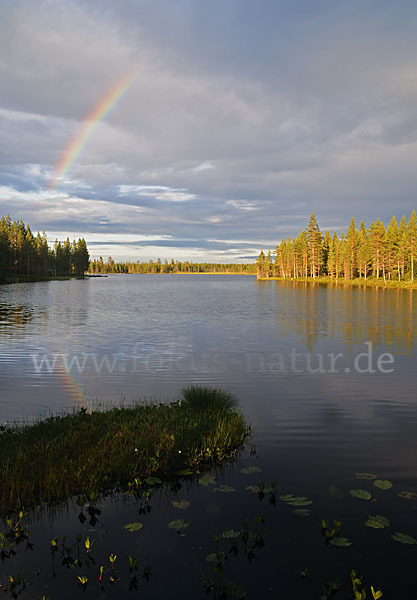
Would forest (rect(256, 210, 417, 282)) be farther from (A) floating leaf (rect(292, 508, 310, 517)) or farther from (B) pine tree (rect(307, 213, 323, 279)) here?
(A) floating leaf (rect(292, 508, 310, 517))

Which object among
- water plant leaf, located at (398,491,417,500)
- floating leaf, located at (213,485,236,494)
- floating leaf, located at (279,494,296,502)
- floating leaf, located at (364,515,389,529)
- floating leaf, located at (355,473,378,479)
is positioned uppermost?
floating leaf, located at (279,494,296,502)

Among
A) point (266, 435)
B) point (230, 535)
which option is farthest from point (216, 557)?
point (266, 435)

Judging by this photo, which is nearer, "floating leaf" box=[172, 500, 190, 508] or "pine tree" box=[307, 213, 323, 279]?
"floating leaf" box=[172, 500, 190, 508]

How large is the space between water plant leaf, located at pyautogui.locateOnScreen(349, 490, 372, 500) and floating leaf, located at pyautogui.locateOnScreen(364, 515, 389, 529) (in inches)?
23.9

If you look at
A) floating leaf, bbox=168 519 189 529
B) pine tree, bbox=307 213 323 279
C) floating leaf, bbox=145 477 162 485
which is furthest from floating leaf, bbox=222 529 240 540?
pine tree, bbox=307 213 323 279

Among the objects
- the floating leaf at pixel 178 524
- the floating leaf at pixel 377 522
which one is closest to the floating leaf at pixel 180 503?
the floating leaf at pixel 178 524

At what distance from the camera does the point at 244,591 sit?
5.38m

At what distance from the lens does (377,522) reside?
6805 mm

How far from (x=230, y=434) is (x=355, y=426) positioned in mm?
4088

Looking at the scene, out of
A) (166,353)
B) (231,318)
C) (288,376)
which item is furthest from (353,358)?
(231,318)

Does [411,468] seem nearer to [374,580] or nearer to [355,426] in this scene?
[355,426]

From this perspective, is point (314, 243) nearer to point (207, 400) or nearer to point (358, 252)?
point (358, 252)

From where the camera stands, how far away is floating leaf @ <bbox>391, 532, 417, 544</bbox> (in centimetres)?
628

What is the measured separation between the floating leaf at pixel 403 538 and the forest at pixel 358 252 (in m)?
94.8
